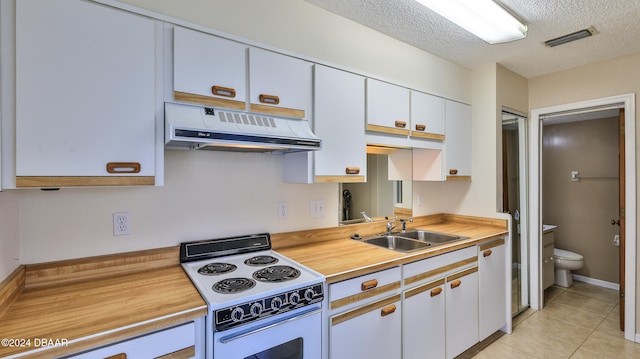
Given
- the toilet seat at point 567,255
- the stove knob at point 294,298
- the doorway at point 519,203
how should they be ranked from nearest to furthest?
1. the stove knob at point 294,298
2. the doorway at point 519,203
3. the toilet seat at point 567,255

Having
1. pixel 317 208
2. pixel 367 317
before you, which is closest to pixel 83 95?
pixel 317 208

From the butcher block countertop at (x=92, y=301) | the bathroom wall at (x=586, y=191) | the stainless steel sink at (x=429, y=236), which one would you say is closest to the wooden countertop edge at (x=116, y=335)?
the butcher block countertop at (x=92, y=301)

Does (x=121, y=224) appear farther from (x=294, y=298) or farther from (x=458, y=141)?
(x=458, y=141)

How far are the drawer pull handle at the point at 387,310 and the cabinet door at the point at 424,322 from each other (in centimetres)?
11

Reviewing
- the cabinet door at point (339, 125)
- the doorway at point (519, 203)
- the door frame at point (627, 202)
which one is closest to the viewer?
the cabinet door at point (339, 125)

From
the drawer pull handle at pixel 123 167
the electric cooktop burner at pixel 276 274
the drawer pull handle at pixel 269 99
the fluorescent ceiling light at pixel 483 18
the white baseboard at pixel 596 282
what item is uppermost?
the fluorescent ceiling light at pixel 483 18

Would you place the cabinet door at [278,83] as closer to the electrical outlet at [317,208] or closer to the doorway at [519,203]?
the electrical outlet at [317,208]

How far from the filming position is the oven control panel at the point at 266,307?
3.99 feet

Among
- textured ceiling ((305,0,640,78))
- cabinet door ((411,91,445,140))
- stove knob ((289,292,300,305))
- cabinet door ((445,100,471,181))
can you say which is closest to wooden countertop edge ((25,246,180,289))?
stove knob ((289,292,300,305))

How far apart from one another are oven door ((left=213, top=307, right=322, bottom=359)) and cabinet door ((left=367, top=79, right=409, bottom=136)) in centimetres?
132

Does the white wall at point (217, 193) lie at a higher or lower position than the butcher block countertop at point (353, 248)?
higher

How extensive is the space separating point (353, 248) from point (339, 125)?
0.83 metres

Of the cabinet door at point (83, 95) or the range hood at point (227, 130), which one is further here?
the range hood at point (227, 130)

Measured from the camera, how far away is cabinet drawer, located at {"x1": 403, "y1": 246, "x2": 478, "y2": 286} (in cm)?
194
